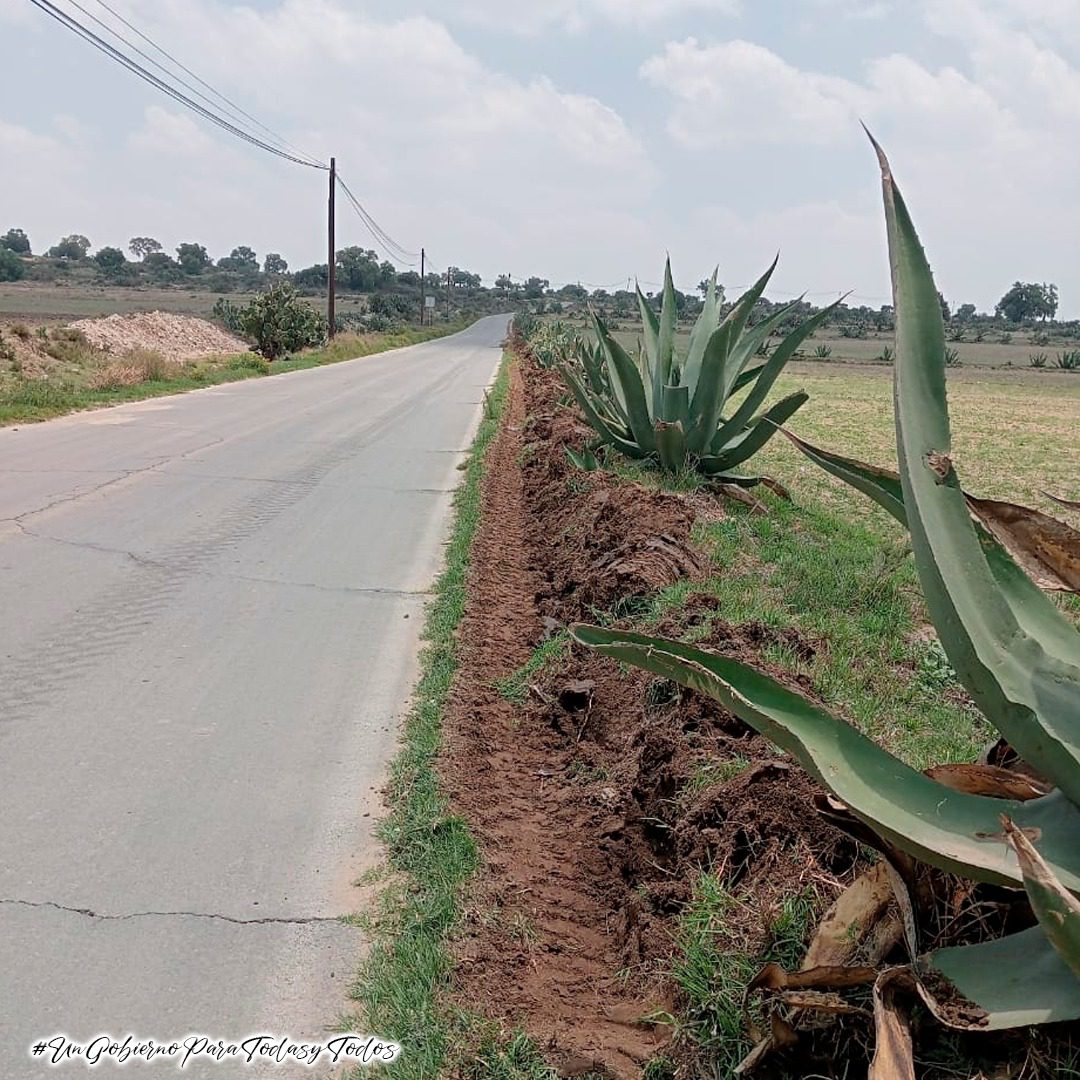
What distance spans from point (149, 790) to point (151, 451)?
881 cm

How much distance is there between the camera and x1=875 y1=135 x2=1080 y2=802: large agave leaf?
2.05 metres

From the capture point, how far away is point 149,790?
3990 mm

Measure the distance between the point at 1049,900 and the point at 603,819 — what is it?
235cm

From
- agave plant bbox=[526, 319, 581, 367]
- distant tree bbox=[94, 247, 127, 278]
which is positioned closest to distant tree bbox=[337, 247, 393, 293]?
distant tree bbox=[94, 247, 127, 278]

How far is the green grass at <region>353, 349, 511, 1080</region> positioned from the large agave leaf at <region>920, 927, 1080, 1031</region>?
41.0 inches

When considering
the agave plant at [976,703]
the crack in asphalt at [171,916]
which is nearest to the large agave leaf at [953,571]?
the agave plant at [976,703]

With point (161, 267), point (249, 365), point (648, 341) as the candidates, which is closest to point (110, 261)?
point (161, 267)

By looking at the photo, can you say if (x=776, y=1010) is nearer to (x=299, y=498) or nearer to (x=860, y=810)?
(x=860, y=810)

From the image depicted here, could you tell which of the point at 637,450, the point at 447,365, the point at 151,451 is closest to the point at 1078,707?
the point at 637,450

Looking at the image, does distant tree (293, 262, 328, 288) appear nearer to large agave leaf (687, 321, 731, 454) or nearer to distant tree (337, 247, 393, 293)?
distant tree (337, 247, 393, 293)

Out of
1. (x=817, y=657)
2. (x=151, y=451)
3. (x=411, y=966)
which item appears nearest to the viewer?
(x=411, y=966)

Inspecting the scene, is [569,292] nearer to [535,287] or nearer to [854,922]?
[535,287]

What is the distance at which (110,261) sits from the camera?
377 feet

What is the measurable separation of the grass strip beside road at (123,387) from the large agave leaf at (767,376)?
32.3 feet
